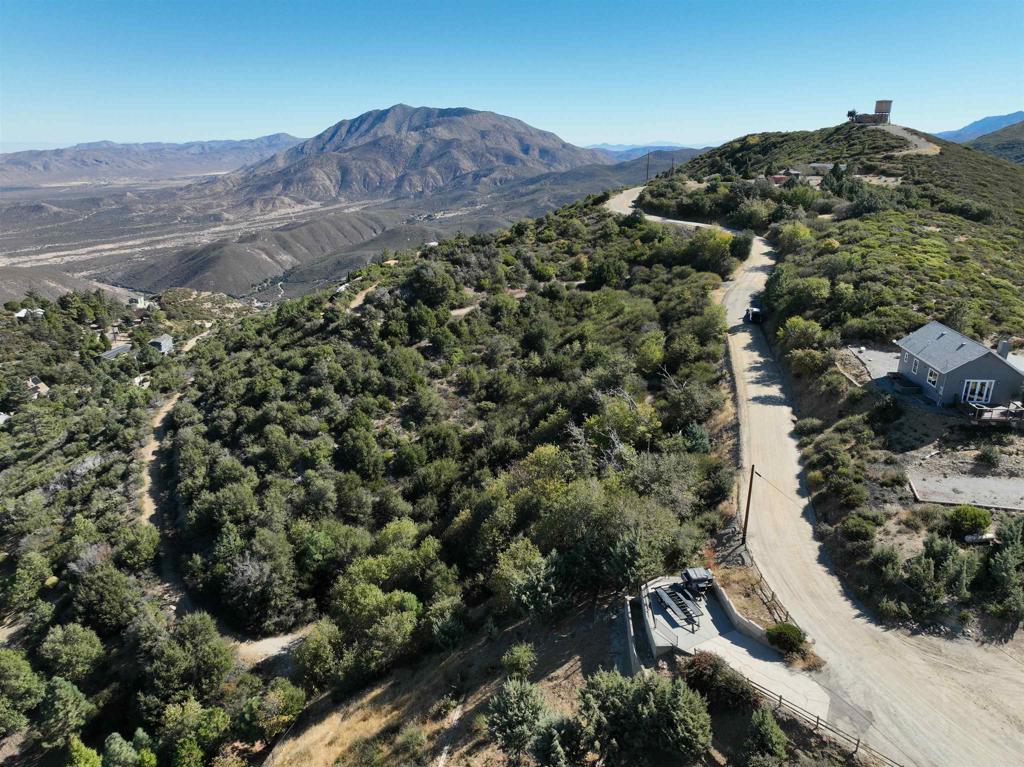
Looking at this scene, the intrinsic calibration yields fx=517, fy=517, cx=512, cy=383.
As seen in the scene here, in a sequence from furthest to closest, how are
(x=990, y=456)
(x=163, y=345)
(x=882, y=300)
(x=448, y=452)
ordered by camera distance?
(x=163, y=345), (x=448, y=452), (x=882, y=300), (x=990, y=456)

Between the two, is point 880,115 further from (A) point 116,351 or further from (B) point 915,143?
(A) point 116,351

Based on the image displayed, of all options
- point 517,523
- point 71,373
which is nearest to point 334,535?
point 517,523

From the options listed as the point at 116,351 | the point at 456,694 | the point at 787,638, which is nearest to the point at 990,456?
the point at 787,638

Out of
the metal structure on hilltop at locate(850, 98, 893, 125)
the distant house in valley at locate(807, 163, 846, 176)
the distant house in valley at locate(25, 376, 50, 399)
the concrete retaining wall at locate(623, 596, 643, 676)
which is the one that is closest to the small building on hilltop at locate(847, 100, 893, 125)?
the metal structure on hilltop at locate(850, 98, 893, 125)

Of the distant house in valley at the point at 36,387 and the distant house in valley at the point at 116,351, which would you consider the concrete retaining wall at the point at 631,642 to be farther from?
the distant house in valley at the point at 116,351

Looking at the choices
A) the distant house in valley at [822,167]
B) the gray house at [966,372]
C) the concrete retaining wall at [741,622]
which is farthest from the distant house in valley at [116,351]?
the distant house in valley at [822,167]

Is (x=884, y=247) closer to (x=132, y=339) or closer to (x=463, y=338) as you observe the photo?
(x=463, y=338)
